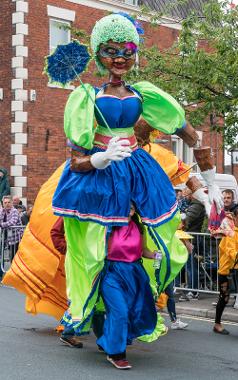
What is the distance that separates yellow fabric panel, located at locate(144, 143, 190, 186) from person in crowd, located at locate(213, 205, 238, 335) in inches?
36.6

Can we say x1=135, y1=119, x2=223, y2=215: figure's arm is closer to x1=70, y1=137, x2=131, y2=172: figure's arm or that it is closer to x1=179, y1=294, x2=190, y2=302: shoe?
x1=70, y1=137, x2=131, y2=172: figure's arm

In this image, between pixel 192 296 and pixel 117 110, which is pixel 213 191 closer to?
pixel 117 110

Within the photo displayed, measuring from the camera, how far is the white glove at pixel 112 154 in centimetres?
609

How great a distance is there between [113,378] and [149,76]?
7.60m

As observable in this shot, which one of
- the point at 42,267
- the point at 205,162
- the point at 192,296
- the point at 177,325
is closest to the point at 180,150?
the point at 192,296

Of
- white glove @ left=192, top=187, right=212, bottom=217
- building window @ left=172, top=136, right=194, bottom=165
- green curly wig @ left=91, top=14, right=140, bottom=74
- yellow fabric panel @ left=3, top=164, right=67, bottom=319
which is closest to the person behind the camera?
green curly wig @ left=91, top=14, right=140, bottom=74

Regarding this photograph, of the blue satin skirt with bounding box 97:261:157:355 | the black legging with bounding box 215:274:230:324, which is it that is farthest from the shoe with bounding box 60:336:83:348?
the black legging with bounding box 215:274:230:324

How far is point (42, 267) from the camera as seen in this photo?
772 cm

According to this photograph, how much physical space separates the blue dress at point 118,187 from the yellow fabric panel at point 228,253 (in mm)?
2043

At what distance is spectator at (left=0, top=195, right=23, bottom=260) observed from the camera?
1399 centimetres

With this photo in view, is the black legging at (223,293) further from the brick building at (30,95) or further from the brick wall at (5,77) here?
the brick wall at (5,77)

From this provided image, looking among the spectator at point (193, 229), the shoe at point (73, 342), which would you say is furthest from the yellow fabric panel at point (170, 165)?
the spectator at point (193, 229)

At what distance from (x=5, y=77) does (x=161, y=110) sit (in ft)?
46.6

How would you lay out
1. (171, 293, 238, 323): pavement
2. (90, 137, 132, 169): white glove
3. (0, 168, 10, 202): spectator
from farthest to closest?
1. (0, 168, 10, 202): spectator
2. (171, 293, 238, 323): pavement
3. (90, 137, 132, 169): white glove
